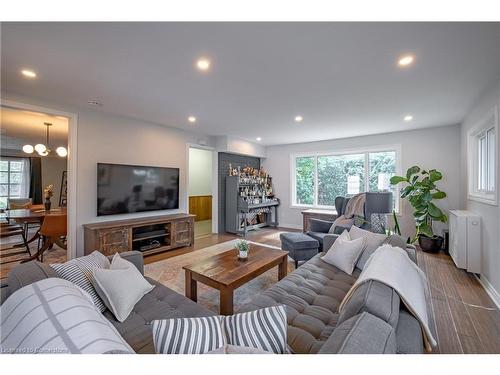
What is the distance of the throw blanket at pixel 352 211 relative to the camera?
3.63 metres

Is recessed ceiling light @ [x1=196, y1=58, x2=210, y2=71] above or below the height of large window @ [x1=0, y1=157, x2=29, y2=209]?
above

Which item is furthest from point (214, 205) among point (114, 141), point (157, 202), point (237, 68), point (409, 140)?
point (409, 140)

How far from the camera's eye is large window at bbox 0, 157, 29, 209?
640 cm

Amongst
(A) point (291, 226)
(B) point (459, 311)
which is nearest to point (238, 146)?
(A) point (291, 226)

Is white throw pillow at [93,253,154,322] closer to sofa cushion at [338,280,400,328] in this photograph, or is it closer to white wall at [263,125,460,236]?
sofa cushion at [338,280,400,328]

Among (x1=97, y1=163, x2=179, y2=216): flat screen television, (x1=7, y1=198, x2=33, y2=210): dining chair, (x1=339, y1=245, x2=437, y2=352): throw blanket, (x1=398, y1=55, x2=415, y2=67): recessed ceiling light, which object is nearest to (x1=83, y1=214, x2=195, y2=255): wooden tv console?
(x1=97, y1=163, x2=179, y2=216): flat screen television

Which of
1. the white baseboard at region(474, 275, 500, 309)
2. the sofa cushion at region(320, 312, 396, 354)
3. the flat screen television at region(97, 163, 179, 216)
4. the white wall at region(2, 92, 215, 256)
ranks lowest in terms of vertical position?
the white baseboard at region(474, 275, 500, 309)

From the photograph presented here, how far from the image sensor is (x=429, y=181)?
3.95 metres

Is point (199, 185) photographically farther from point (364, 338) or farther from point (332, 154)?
point (364, 338)

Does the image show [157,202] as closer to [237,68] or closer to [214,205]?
[214,205]

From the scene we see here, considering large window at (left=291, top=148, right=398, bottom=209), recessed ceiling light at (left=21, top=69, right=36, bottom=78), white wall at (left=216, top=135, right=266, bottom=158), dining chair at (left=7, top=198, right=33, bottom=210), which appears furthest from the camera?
white wall at (left=216, top=135, right=266, bottom=158)

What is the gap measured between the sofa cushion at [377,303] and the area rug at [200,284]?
1.26m

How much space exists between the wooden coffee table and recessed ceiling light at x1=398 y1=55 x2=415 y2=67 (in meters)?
2.29

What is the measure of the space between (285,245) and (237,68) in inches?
94.5
